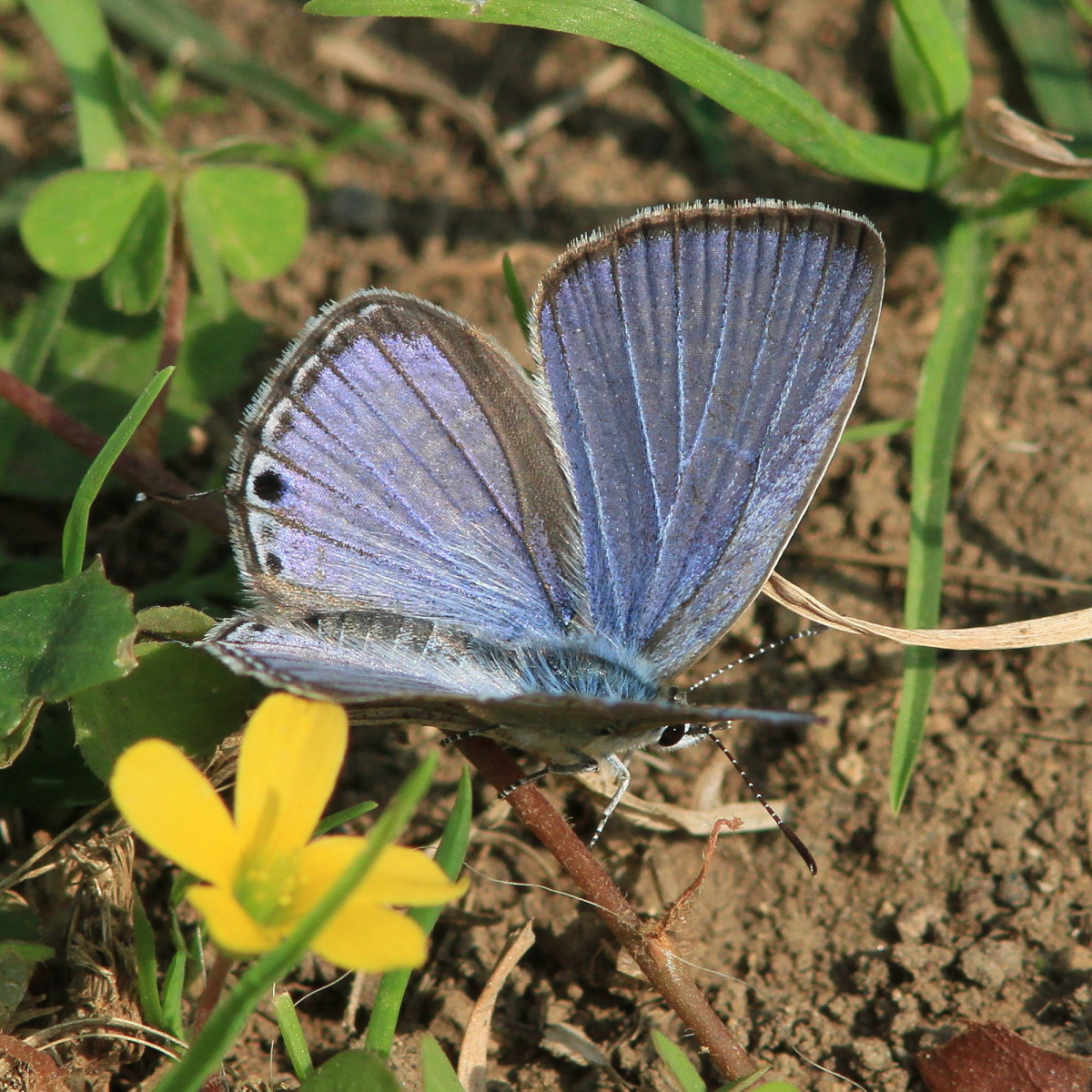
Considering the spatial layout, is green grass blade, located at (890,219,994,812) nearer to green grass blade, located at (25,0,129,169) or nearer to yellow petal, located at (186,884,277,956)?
yellow petal, located at (186,884,277,956)

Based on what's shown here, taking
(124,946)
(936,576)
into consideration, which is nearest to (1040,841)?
(936,576)

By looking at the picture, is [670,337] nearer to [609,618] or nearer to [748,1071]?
[609,618]

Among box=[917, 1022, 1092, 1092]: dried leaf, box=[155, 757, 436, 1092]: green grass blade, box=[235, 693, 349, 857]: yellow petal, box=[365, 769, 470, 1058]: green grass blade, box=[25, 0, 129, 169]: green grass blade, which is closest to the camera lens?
box=[155, 757, 436, 1092]: green grass blade

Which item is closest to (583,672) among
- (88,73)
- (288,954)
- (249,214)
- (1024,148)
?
(288,954)

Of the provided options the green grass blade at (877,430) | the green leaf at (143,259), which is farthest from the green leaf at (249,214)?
the green grass blade at (877,430)

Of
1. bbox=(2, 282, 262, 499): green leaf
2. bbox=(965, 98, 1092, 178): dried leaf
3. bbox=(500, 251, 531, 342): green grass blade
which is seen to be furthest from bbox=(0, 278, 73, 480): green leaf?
bbox=(965, 98, 1092, 178): dried leaf

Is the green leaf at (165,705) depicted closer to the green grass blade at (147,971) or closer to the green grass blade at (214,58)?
the green grass blade at (147,971)
